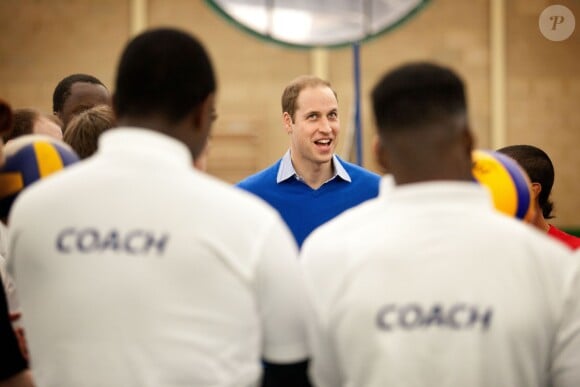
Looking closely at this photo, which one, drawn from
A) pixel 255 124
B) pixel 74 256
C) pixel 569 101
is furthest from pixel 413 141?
pixel 569 101

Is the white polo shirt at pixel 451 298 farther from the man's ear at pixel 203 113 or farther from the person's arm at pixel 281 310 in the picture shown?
the man's ear at pixel 203 113

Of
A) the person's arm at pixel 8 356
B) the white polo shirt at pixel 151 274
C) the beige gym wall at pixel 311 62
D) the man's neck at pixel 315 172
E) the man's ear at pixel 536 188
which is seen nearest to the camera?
the white polo shirt at pixel 151 274

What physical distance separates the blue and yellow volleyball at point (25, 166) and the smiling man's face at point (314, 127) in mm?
2457

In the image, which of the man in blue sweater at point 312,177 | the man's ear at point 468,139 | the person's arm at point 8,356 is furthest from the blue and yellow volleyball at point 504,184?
the man in blue sweater at point 312,177

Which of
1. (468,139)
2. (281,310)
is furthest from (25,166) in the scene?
(468,139)

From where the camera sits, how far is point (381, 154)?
201 cm

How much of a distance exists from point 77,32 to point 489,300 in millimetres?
9208

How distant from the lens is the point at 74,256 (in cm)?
181

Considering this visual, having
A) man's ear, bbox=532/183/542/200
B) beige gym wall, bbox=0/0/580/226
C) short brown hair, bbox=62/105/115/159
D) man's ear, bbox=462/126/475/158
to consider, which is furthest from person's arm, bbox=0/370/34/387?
beige gym wall, bbox=0/0/580/226

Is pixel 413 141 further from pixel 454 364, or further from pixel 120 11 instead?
pixel 120 11

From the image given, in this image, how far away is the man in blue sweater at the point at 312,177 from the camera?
4.38 metres

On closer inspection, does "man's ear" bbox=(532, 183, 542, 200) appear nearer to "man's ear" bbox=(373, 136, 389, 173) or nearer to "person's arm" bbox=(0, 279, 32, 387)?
"man's ear" bbox=(373, 136, 389, 173)

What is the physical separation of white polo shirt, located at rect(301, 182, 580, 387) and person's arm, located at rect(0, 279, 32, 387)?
2.53 ft

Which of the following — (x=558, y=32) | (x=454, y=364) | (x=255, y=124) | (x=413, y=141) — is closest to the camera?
(x=454, y=364)
